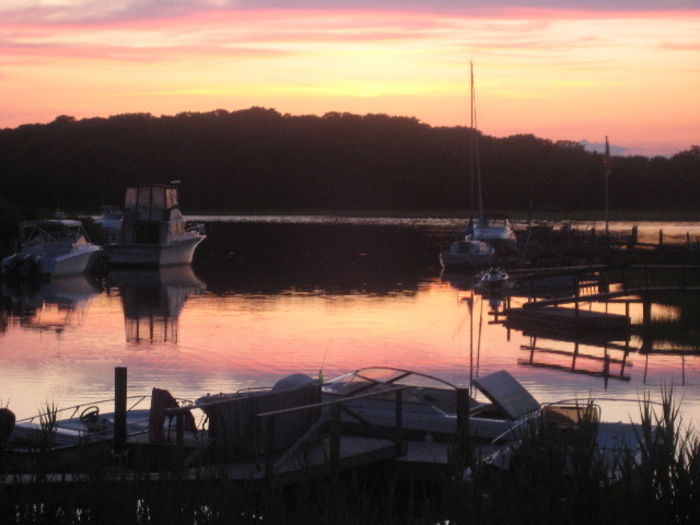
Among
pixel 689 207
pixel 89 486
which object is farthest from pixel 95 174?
pixel 89 486

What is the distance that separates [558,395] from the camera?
73.8 feet

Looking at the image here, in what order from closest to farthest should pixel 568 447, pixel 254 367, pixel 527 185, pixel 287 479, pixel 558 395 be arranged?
pixel 568 447, pixel 287 479, pixel 558 395, pixel 254 367, pixel 527 185

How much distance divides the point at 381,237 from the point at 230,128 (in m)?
85.0

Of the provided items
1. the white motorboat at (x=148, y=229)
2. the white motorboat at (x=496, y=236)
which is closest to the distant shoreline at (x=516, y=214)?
the white motorboat at (x=496, y=236)

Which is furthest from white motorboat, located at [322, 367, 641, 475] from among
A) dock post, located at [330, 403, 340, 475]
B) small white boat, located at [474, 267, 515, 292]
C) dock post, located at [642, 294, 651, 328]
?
small white boat, located at [474, 267, 515, 292]

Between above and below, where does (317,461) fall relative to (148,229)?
below

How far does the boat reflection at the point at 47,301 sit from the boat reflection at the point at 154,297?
1415mm

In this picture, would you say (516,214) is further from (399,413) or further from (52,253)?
(399,413)

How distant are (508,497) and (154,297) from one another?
36.2m

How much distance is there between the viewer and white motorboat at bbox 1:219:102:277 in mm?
49816

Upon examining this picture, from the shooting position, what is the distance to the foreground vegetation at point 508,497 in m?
8.38

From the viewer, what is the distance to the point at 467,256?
55969 mm

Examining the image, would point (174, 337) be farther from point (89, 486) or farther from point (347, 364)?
point (89, 486)

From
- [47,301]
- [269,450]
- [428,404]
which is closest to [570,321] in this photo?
[428,404]
